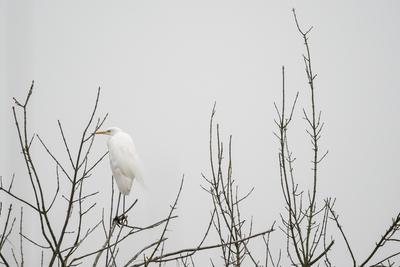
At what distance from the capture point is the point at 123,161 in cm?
440

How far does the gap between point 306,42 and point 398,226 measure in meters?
1.27

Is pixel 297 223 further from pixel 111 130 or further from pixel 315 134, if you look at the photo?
pixel 111 130

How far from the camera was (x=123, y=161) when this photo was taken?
14.4 feet

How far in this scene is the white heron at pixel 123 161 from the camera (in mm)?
4410

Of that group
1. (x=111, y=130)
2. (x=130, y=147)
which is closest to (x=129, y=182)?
(x=130, y=147)

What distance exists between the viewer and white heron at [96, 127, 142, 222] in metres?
4.41

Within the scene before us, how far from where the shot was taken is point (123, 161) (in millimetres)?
4402

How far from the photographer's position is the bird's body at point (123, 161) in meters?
4.41

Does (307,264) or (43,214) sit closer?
(43,214)

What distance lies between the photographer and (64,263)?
140cm

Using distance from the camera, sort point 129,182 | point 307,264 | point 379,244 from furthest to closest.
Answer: point 129,182
point 307,264
point 379,244

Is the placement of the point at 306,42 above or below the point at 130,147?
below

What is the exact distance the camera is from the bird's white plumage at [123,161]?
4410mm

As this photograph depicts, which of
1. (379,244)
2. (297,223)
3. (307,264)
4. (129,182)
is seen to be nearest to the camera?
(379,244)
